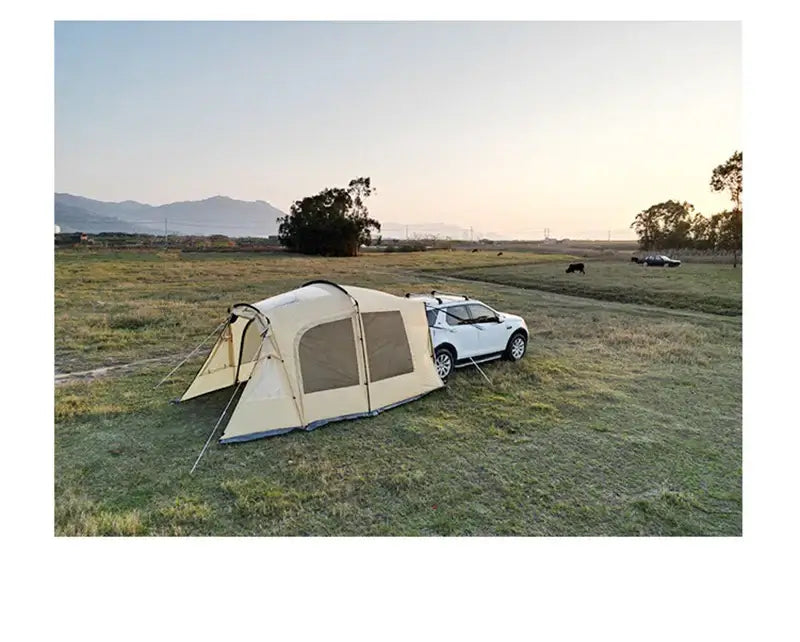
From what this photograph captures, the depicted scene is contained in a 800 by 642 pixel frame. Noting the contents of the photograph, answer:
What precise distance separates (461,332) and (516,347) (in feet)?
5.73

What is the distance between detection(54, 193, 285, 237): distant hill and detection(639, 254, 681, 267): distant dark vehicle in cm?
2758

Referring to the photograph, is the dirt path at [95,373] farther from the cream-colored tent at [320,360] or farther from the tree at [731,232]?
the tree at [731,232]

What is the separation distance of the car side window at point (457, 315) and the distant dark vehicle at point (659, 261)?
99.4 ft

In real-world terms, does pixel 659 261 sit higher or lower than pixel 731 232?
lower

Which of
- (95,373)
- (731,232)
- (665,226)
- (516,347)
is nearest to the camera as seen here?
(95,373)

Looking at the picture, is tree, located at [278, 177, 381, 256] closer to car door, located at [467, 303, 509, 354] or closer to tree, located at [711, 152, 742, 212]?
tree, located at [711, 152, 742, 212]

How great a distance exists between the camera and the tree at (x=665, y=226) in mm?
31406

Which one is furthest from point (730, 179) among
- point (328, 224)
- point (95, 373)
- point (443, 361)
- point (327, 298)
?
point (328, 224)

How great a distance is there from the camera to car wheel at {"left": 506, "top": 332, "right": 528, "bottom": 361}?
991 centimetres

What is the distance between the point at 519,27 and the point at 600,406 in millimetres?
5918

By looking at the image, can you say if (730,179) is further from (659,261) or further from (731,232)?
(659,261)

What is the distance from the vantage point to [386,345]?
7.39 meters

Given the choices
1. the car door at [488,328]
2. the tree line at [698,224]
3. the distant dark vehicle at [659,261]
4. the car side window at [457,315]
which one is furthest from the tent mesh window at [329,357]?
the distant dark vehicle at [659,261]

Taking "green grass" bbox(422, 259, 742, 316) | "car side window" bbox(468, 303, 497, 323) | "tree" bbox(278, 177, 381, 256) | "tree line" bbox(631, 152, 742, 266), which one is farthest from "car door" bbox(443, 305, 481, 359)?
"tree" bbox(278, 177, 381, 256)
